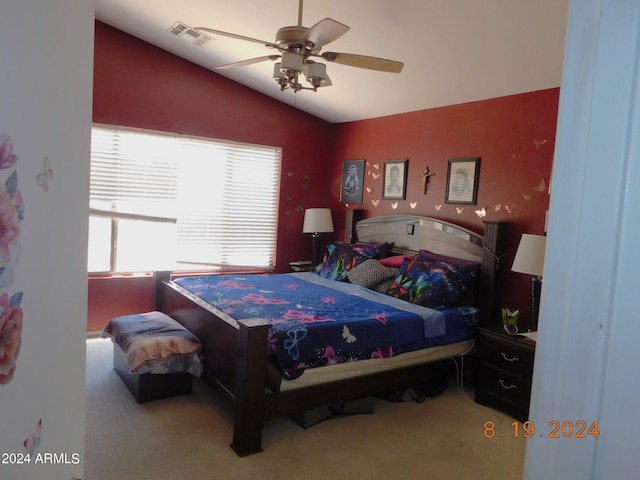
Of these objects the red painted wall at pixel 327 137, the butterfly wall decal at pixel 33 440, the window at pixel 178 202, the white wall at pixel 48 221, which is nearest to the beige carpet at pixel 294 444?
the red painted wall at pixel 327 137

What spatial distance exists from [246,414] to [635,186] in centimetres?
245

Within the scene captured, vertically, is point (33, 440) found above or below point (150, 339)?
above

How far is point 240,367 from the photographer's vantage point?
257cm

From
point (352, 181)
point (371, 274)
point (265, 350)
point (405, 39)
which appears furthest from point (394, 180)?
point (265, 350)

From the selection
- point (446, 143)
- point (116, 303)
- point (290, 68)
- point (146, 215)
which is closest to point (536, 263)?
point (446, 143)

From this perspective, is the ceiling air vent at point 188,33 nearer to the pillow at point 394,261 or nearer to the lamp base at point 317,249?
the lamp base at point 317,249

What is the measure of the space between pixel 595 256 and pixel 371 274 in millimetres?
3756

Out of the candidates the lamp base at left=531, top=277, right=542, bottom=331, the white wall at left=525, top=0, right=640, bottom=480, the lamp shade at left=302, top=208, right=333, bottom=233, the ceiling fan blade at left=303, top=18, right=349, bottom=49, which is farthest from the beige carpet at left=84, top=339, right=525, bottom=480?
the lamp shade at left=302, top=208, right=333, bottom=233

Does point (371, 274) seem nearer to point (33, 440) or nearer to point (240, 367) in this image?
point (240, 367)

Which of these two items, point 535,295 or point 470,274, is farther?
point 470,274

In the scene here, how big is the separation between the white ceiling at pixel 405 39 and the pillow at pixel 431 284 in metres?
1.52

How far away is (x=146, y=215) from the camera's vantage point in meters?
4.57

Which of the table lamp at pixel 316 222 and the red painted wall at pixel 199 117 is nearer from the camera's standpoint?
the red painted wall at pixel 199 117

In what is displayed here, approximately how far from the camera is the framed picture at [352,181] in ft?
17.4
